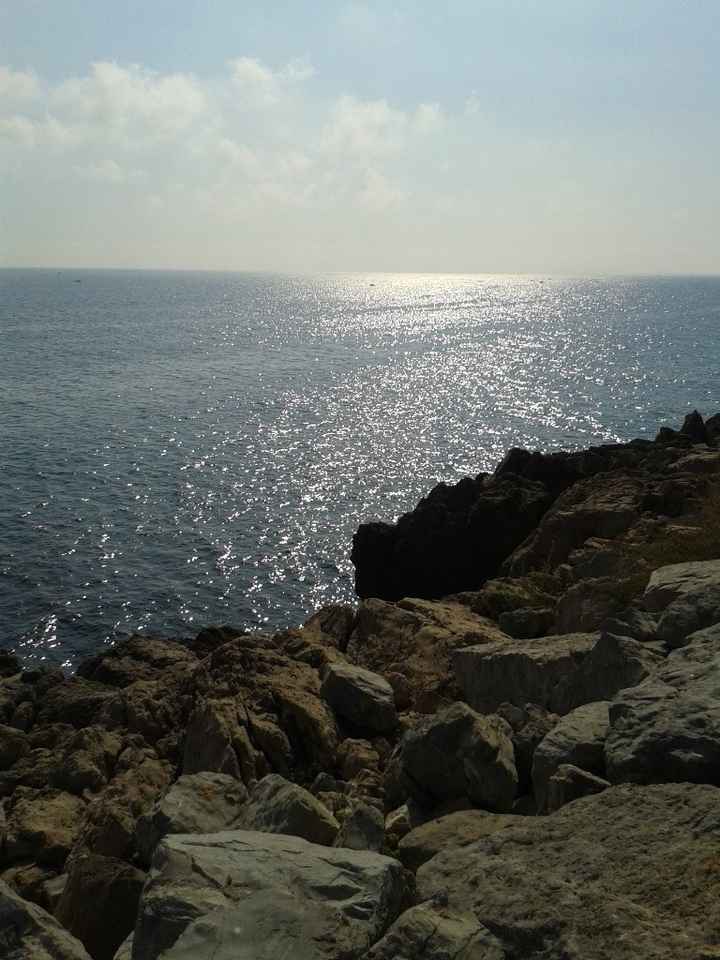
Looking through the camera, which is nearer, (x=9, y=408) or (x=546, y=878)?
(x=546, y=878)

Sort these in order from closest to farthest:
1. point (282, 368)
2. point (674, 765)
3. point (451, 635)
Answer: point (674, 765)
point (451, 635)
point (282, 368)

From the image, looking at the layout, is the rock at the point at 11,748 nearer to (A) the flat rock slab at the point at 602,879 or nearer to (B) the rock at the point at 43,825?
(B) the rock at the point at 43,825

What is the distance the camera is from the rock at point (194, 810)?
34.8 ft

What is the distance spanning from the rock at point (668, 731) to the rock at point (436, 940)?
110 inches

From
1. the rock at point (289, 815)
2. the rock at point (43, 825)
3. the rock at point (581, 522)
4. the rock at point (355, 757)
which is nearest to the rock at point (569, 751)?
Answer: the rock at point (289, 815)

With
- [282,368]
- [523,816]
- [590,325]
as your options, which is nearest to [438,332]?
[590,325]

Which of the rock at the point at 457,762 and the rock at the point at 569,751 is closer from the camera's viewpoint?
the rock at the point at 569,751

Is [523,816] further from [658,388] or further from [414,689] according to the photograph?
[658,388]

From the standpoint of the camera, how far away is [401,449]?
218 feet

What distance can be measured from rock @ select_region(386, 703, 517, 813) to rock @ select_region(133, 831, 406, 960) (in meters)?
2.29

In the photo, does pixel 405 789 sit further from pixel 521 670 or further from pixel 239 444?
pixel 239 444

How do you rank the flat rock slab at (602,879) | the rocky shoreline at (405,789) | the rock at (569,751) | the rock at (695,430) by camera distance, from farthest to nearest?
the rock at (695,430)
the rock at (569,751)
the rocky shoreline at (405,789)
the flat rock slab at (602,879)

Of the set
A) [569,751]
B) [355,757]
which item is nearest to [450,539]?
[355,757]

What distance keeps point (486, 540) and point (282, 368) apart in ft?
251
